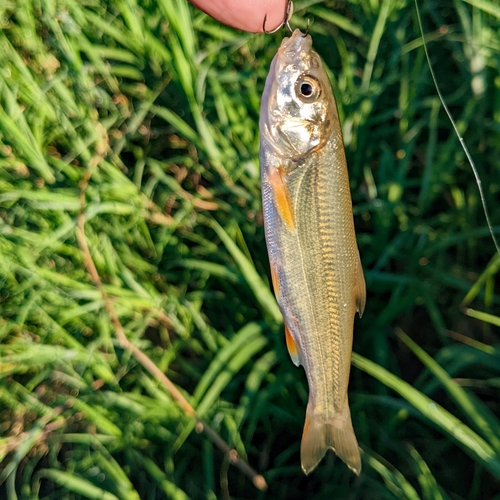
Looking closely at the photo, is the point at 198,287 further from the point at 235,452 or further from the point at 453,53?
the point at 453,53

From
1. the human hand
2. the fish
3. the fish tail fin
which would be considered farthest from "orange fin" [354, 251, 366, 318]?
the human hand

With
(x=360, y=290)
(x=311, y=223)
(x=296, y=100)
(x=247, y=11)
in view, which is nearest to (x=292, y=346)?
(x=360, y=290)

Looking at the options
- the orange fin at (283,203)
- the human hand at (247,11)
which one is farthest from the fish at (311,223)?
the human hand at (247,11)

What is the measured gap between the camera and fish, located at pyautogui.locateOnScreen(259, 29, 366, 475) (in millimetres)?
1271

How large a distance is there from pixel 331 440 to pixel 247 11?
155 centimetres

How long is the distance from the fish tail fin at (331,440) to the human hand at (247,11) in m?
1.41

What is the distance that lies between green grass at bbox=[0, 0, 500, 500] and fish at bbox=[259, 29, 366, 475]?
0.40m

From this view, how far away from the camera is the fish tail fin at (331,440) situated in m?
1.41

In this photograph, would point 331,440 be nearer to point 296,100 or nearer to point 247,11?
point 296,100

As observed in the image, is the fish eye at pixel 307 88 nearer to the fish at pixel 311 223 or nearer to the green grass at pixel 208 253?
the fish at pixel 311 223

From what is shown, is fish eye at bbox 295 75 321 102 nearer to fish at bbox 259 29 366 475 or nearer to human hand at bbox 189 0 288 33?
fish at bbox 259 29 366 475

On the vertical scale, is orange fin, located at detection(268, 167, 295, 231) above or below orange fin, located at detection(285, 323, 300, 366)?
above

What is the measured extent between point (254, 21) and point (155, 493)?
6.38ft

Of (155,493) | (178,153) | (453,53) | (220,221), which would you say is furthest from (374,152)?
(155,493)
